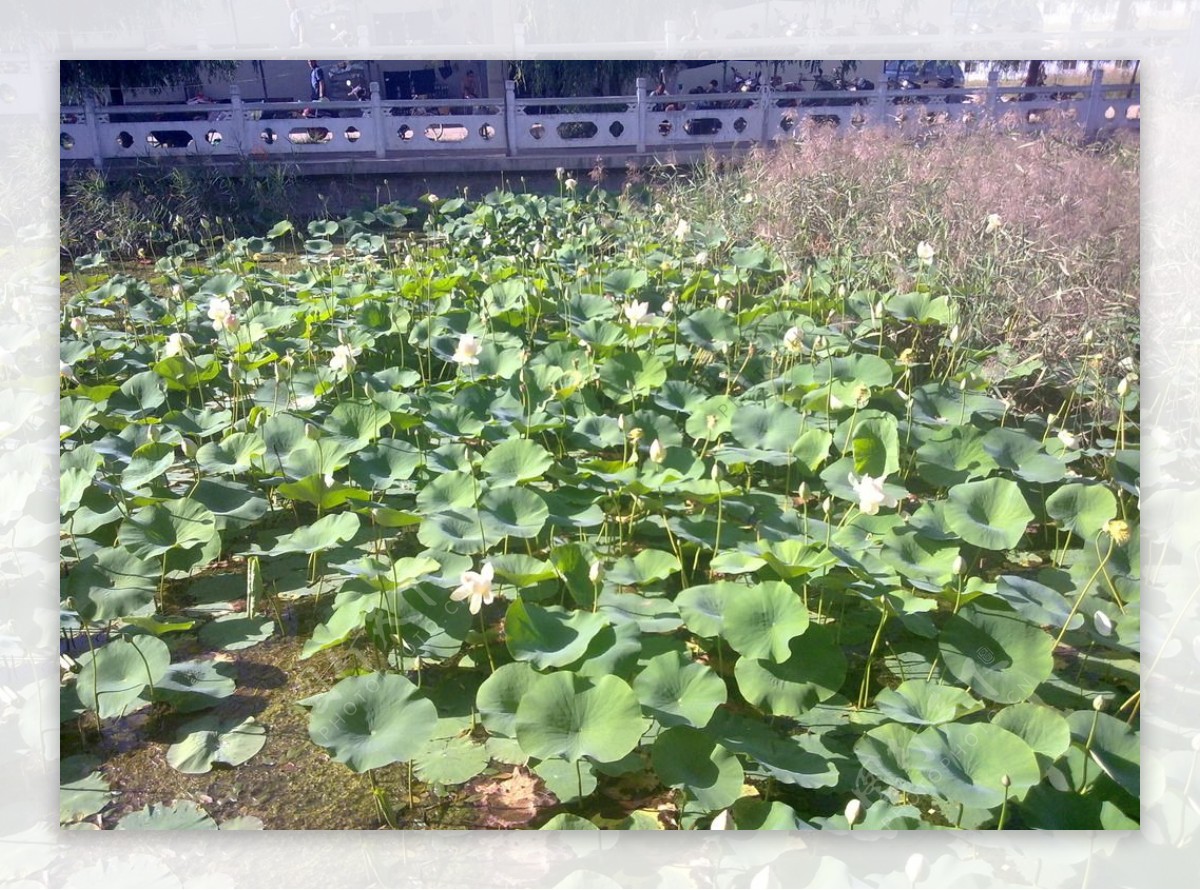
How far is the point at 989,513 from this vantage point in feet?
5.70

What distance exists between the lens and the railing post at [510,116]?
1.84 meters

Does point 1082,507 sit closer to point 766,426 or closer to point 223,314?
point 766,426

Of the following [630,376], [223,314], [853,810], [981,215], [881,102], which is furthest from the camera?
[630,376]

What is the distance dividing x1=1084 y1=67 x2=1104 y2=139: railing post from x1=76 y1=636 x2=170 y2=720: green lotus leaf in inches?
75.4

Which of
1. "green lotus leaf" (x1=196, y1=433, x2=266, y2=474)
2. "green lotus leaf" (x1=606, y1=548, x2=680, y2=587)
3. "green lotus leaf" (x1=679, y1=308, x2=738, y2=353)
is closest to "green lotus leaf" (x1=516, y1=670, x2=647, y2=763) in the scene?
"green lotus leaf" (x1=606, y1=548, x2=680, y2=587)

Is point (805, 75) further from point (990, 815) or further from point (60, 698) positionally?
point (60, 698)

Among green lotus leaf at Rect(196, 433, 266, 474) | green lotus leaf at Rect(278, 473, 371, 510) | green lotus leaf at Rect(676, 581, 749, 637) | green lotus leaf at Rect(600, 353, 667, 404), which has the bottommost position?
green lotus leaf at Rect(676, 581, 749, 637)

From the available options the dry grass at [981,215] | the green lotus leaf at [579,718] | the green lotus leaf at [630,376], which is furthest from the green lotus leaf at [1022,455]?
the green lotus leaf at [579,718]

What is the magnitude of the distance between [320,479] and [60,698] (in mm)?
579

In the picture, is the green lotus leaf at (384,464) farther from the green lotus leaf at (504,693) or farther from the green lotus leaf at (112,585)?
the green lotus leaf at (504,693)

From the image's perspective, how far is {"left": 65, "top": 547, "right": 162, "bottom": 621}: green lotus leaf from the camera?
5.30ft

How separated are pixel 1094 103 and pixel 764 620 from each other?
1.16 metres

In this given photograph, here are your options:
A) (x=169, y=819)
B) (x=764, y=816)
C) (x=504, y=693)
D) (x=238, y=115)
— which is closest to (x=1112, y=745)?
(x=764, y=816)

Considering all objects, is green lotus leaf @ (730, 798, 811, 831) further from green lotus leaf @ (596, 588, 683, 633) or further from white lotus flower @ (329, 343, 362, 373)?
white lotus flower @ (329, 343, 362, 373)
